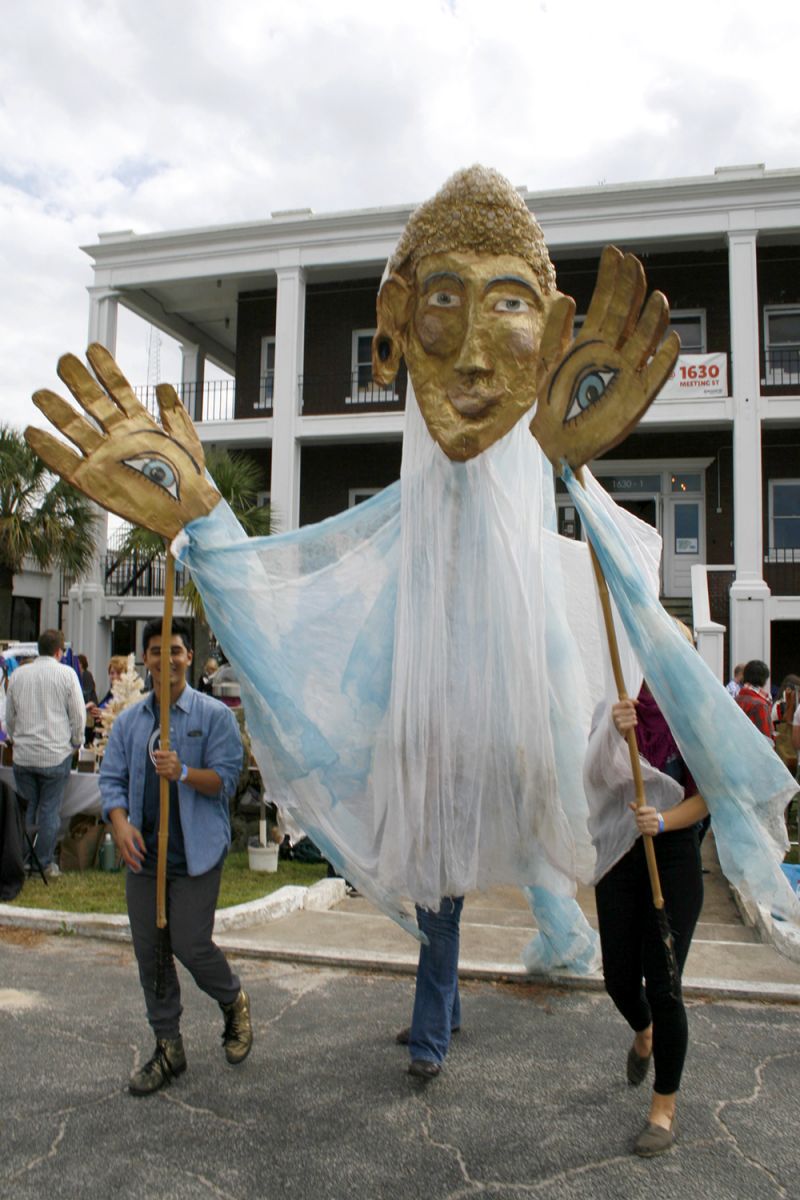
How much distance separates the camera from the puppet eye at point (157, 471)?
3551 millimetres

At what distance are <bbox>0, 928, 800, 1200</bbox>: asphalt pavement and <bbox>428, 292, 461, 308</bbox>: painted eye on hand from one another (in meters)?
2.86

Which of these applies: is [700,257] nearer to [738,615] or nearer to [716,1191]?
[738,615]

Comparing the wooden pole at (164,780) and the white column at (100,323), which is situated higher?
the white column at (100,323)

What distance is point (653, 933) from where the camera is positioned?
9.99 feet

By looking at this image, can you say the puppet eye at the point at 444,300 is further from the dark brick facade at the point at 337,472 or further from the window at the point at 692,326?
the window at the point at 692,326

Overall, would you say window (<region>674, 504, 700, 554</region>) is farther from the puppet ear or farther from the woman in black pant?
the woman in black pant

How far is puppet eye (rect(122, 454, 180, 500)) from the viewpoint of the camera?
11.6ft

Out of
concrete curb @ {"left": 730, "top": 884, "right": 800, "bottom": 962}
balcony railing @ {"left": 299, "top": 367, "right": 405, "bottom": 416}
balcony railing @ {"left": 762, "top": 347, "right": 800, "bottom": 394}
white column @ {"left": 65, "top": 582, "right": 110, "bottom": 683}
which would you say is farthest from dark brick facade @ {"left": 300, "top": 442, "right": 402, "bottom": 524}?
concrete curb @ {"left": 730, "top": 884, "right": 800, "bottom": 962}

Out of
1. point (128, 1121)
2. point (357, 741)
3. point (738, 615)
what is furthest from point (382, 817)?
point (738, 615)

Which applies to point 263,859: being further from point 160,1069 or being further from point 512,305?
point 512,305

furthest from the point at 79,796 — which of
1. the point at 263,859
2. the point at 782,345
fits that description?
the point at 782,345

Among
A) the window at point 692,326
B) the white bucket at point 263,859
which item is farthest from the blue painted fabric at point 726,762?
the window at point 692,326

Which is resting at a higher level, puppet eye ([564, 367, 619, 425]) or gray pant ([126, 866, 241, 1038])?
puppet eye ([564, 367, 619, 425])

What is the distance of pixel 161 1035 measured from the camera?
348 cm
